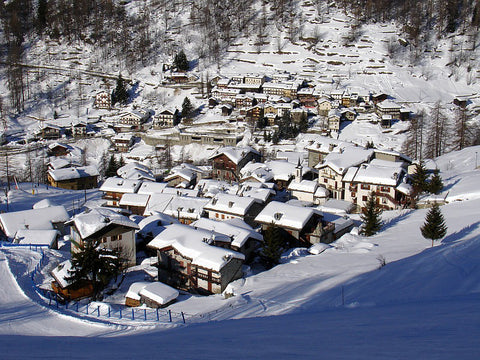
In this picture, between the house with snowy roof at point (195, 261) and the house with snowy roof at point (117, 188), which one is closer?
the house with snowy roof at point (195, 261)

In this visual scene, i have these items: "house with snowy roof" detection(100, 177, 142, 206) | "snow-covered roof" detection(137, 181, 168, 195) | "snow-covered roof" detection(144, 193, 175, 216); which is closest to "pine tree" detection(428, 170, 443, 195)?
"snow-covered roof" detection(144, 193, 175, 216)

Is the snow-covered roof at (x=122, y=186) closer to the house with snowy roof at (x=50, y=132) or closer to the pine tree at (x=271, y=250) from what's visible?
the pine tree at (x=271, y=250)

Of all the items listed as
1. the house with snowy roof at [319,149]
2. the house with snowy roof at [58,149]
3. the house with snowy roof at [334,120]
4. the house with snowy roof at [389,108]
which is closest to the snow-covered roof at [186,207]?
the house with snowy roof at [319,149]

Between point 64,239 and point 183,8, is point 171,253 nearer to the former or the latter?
point 64,239

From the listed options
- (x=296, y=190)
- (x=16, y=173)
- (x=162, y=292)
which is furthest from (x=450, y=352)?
(x=16, y=173)

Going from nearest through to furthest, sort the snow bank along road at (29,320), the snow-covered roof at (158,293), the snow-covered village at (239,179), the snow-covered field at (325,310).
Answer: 1. the snow-covered field at (325,310)
2. the snow-covered village at (239,179)
3. the snow bank along road at (29,320)
4. the snow-covered roof at (158,293)

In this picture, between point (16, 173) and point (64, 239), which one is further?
point (16, 173)

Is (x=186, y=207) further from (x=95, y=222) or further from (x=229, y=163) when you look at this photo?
(x=229, y=163)
